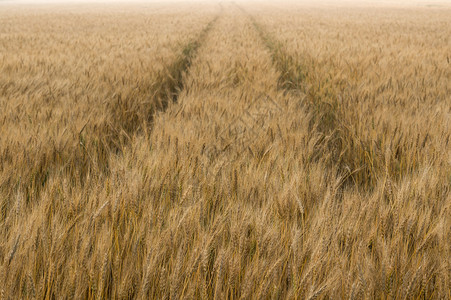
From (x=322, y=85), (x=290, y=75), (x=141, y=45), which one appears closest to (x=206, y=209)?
(x=322, y=85)

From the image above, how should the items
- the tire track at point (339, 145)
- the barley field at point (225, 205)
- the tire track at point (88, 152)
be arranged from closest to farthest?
the barley field at point (225, 205), the tire track at point (88, 152), the tire track at point (339, 145)

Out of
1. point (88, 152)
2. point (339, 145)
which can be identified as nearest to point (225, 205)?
point (88, 152)

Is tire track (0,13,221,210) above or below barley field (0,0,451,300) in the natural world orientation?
below

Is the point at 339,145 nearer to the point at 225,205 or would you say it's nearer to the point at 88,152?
the point at 225,205

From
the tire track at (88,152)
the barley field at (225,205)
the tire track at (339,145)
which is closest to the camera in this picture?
the barley field at (225,205)

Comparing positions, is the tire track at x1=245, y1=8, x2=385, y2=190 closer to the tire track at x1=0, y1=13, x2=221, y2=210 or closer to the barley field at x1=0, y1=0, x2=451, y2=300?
the barley field at x1=0, y1=0, x2=451, y2=300

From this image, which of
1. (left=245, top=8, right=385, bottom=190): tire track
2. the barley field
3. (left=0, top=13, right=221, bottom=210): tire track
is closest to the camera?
the barley field

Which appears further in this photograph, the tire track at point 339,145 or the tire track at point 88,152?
the tire track at point 339,145

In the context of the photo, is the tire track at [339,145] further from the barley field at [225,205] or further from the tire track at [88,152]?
the tire track at [88,152]

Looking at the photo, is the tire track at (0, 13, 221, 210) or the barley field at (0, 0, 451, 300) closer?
the barley field at (0, 0, 451, 300)

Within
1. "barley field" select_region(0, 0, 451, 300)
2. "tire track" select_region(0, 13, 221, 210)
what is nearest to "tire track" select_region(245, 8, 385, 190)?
"barley field" select_region(0, 0, 451, 300)

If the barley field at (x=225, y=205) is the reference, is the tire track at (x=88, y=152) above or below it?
below

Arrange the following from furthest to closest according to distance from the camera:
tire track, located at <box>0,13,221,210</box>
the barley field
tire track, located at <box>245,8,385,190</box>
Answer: tire track, located at <box>245,8,385,190</box>
tire track, located at <box>0,13,221,210</box>
the barley field

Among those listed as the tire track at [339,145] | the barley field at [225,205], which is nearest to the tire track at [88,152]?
the barley field at [225,205]
